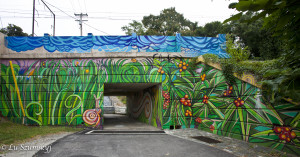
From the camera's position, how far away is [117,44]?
11.5 metres

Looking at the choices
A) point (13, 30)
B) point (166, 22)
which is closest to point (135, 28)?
point (166, 22)

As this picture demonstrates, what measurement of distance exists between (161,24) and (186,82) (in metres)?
22.6

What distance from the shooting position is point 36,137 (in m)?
7.70

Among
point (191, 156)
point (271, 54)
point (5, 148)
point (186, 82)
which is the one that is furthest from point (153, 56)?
point (271, 54)

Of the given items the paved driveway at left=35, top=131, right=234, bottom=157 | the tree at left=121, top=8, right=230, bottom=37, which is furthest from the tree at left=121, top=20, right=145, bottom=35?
the paved driveway at left=35, top=131, right=234, bottom=157

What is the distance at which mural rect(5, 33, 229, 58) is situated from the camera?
11.3 m

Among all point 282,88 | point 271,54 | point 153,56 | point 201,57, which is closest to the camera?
point 282,88

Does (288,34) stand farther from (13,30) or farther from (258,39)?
(13,30)

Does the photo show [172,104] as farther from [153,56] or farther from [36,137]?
[36,137]

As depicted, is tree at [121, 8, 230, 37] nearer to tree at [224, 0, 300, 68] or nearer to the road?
the road

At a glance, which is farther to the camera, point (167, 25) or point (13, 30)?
point (167, 25)

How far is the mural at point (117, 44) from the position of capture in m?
11.3

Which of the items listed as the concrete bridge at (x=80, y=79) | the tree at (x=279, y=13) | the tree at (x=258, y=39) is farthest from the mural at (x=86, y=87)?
the tree at (x=258, y=39)

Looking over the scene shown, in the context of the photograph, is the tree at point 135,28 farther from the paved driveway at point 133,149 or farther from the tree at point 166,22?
the paved driveway at point 133,149
